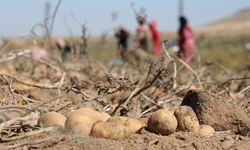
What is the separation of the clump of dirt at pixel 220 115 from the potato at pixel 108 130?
0.63 m

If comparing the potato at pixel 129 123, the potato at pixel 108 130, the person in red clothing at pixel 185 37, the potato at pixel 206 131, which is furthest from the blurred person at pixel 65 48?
the potato at pixel 108 130

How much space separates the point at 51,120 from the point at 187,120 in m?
0.68

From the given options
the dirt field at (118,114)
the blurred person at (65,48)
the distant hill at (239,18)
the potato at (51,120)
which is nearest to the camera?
the dirt field at (118,114)

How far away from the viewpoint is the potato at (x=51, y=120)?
9.70 feet

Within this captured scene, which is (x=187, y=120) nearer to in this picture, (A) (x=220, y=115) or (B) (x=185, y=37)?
(A) (x=220, y=115)

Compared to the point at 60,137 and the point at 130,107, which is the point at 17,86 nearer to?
the point at 130,107

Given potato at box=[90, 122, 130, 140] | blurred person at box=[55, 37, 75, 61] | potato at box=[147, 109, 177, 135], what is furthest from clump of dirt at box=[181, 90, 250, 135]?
blurred person at box=[55, 37, 75, 61]

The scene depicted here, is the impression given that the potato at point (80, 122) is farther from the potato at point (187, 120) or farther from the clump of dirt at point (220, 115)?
the clump of dirt at point (220, 115)

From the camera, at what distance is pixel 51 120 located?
117 inches

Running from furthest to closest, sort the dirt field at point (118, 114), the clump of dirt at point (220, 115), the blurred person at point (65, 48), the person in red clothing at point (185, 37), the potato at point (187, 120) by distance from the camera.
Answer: the person in red clothing at point (185, 37) → the blurred person at point (65, 48) → the clump of dirt at point (220, 115) → the potato at point (187, 120) → the dirt field at point (118, 114)

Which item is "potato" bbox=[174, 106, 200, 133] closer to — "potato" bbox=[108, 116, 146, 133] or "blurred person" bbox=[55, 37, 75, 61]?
"potato" bbox=[108, 116, 146, 133]

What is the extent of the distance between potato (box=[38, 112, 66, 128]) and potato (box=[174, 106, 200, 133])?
23.0 inches

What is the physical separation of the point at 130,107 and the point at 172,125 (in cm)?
62

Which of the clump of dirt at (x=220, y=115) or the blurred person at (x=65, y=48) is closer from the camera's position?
the clump of dirt at (x=220, y=115)
